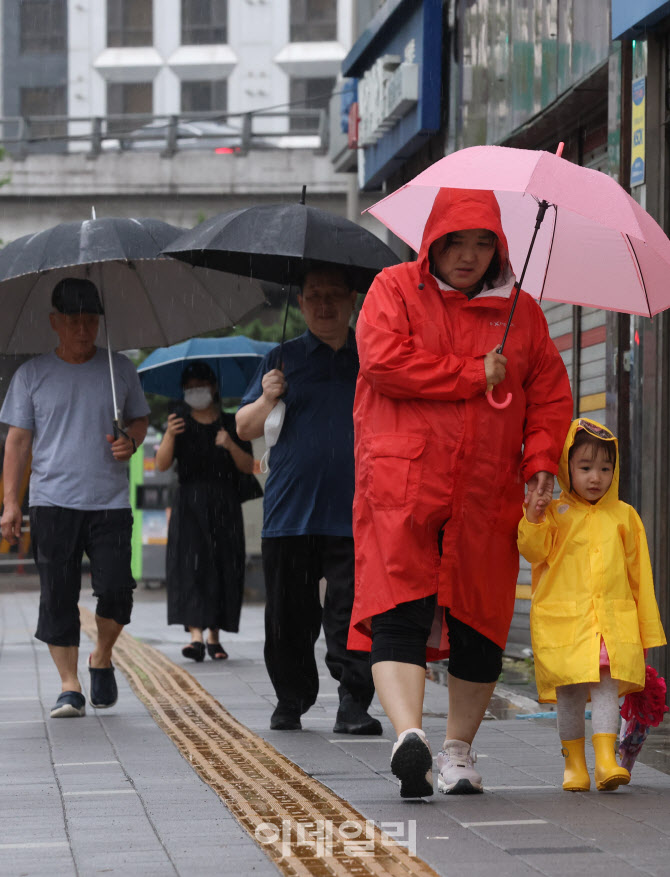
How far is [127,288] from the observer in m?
8.15

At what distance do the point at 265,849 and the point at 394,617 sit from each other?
3.23ft

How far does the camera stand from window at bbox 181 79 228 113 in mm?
48000

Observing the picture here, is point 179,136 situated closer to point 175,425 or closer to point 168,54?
point 168,54

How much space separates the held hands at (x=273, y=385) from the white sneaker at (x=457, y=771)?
1.81m

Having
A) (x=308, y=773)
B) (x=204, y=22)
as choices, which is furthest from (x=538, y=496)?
(x=204, y=22)

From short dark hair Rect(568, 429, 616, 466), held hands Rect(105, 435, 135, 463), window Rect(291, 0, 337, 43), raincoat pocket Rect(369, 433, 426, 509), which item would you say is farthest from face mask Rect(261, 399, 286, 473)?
window Rect(291, 0, 337, 43)

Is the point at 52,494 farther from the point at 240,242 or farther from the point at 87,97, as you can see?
Result: the point at 87,97

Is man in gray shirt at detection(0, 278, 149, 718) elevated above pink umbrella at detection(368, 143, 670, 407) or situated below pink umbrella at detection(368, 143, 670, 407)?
below

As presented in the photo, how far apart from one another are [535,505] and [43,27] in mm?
46448

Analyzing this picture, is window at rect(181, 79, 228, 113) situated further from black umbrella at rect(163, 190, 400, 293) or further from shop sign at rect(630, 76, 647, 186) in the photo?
black umbrella at rect(163, 190, 400, 293)

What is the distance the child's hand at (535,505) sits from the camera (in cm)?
487

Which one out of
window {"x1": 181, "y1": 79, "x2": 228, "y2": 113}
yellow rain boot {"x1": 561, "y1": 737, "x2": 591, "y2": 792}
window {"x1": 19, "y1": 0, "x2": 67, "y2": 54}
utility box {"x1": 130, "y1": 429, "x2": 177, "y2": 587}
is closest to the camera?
yellow rain boot {"x1": 561, "y1": 737, "x2": 591, "y2": 792}

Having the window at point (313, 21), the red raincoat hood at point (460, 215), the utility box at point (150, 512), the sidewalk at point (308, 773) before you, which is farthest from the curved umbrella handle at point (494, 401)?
the window at point (313, 21)

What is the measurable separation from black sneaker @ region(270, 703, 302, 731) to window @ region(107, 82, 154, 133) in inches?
1703
